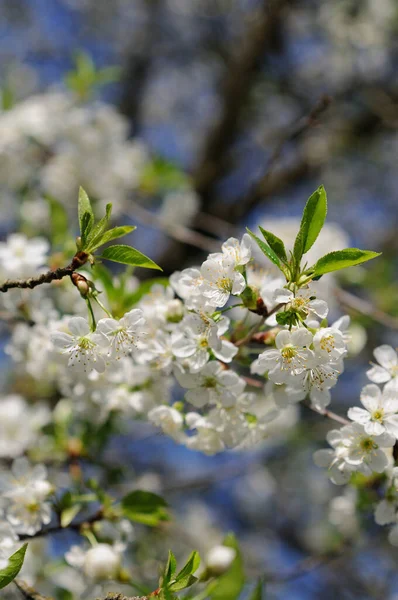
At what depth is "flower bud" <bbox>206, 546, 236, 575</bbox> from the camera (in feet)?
4.32

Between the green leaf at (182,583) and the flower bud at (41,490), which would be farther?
the flower bud at (41,490)

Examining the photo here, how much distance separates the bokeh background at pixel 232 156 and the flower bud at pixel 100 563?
38.7 inches

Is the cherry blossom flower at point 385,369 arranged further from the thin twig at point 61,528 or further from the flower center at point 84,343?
the thin twig at point 61,528

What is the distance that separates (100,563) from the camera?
139cm

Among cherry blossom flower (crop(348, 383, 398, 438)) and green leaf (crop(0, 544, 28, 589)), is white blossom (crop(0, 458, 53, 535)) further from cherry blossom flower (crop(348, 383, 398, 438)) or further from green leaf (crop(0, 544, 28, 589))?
cherry blossom flower (crop(348, 383, 398, 438))

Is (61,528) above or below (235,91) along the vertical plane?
below

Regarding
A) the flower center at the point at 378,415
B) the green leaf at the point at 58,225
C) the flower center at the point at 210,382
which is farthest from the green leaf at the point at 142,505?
the green leaf at the point at 58,225

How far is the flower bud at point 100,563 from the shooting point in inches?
54.6

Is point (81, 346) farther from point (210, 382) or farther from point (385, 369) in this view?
point (385, 369)

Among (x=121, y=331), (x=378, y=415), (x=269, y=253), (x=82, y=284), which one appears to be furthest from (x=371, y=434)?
(x=82, y=284)

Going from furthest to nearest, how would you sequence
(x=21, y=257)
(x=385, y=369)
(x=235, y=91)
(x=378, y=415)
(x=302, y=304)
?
(x=235, y=91)
(x=21, y=257)
(x=385, y=369)
(x=378, y=415)
(x=302, y=304)

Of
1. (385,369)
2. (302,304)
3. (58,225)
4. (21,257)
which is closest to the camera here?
(302,304)

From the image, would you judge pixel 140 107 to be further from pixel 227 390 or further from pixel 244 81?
pixel 227 390

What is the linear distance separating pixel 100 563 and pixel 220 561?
29cm
